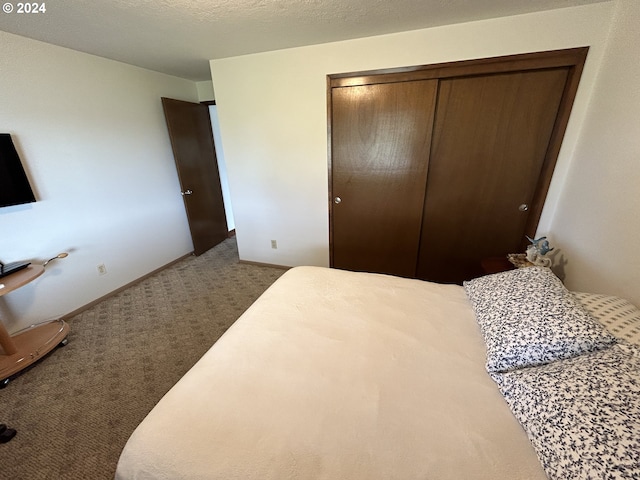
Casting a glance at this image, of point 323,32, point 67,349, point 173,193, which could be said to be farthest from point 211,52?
point 67,349

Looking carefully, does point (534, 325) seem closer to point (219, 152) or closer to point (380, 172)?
point (380, 172)

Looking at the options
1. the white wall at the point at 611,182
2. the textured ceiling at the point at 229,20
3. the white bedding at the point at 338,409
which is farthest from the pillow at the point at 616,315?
the textured ceiling at the point at 229,20

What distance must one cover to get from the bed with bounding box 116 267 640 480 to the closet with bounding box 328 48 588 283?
3.97 feet

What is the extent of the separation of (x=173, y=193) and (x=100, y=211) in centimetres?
87

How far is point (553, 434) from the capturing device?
2.26 feet

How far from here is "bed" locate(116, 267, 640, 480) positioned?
2.25ft

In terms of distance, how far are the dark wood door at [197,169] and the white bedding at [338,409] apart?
8.46 feet

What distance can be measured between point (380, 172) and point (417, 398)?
1.94 m

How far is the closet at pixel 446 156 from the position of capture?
6.37 ft

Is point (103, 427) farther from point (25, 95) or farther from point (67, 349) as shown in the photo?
point (25, 95)

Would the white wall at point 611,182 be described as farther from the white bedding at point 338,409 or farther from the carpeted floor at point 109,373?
the carpeted floor at point 109,373

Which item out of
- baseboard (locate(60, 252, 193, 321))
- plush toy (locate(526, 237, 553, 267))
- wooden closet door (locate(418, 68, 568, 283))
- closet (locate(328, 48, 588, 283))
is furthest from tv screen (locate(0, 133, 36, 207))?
plush toy (locate(526, 237, 553, 267))
